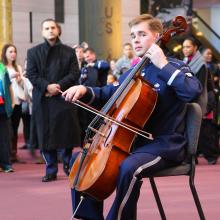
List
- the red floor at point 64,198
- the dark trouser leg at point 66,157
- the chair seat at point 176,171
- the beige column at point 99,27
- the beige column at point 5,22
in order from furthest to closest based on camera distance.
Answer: the beige column at point 99,27 < the beige column at point 5,22 < the dark trouser leg at point 66,157 < the red floor at point 64,198 < the chair seat at point 176,171

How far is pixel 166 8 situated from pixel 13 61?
37.3 feet

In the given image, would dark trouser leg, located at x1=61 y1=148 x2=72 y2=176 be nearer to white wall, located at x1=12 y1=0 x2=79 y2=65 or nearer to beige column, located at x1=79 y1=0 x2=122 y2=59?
white wall, located at x1=12 y1=0 x2=79 y2=65

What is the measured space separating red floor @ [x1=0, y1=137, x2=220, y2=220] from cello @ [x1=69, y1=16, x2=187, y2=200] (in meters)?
1.56

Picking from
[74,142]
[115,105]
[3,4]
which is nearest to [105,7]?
[3,4]

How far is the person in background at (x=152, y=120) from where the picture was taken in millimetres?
4758

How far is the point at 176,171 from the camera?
5047 mm

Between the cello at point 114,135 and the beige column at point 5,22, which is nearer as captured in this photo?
the cello at point 114,135

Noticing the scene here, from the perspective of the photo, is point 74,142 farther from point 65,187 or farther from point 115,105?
point 115,105

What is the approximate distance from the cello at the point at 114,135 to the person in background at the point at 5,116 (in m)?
4.90

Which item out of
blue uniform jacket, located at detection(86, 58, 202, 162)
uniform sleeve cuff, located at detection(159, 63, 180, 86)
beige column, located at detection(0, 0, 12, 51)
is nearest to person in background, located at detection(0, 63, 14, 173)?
blue uniform jacket, located at detection(86, 58, 202, 162)

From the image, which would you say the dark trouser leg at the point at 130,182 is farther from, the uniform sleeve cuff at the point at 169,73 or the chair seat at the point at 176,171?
the uniform sleeve cuff at the point at 169,73

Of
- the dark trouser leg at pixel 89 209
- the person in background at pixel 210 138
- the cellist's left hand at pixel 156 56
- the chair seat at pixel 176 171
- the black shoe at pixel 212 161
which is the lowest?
the black shoe at pixel 212 161

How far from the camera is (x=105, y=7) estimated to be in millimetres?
17656

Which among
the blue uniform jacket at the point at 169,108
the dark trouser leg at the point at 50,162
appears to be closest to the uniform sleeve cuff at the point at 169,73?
the blue uniform jacket at the point at 169,108
